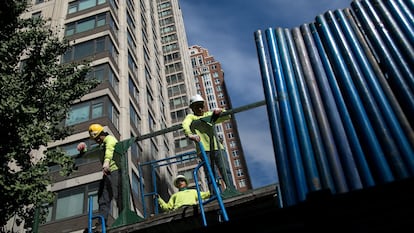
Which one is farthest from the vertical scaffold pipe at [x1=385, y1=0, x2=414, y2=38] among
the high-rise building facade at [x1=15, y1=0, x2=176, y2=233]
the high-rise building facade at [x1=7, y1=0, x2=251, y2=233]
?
the high-rise building facade at [x1=15, y1=0, x2=176, y2=233]

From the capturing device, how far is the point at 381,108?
4008 mm

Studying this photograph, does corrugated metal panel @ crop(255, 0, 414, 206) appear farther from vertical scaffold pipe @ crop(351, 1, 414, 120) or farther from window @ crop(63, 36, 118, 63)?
window @ crop(63, 36, 118, 63)

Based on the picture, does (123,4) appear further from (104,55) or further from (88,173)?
(88,173)

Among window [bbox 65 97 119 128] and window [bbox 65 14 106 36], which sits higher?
window [bbox 65 14 106 36]

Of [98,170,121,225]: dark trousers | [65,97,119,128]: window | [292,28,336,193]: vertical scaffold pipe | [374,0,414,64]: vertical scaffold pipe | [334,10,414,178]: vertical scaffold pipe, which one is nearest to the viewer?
[334,10,414,178]: vertical scaffold pipe

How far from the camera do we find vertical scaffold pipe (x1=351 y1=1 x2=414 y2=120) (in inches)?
156

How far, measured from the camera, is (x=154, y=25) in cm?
5862

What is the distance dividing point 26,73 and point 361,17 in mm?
9660

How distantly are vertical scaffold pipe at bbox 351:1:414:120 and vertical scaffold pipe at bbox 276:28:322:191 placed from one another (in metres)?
0.95

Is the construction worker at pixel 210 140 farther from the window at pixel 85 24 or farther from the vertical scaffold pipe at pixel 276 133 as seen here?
the window at pixel 85 24

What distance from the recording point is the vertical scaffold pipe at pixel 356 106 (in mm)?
3518

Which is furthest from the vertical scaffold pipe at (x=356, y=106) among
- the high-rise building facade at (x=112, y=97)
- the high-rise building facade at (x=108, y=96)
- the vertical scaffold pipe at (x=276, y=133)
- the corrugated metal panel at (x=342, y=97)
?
the high-rise building facade at (x=108, y=96)

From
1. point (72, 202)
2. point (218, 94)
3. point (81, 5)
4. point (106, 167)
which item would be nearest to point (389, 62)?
point (106, 167)

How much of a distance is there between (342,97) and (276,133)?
0.87 meters
